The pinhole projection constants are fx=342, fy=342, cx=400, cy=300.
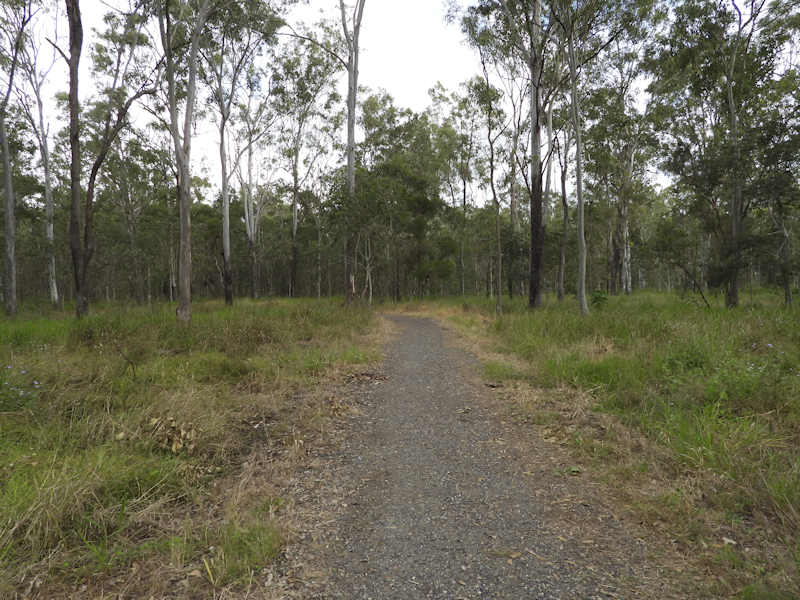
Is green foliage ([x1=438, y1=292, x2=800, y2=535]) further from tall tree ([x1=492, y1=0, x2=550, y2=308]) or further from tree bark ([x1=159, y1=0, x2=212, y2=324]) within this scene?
tree bark ([x1=159, y1=0, x2=212, y2=324])

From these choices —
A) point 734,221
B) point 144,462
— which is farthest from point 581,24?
point 144,462

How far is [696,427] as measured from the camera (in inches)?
128

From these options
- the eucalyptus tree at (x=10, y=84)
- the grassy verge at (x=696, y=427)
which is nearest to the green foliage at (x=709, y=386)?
the grassy verge at (x=696, y=427)

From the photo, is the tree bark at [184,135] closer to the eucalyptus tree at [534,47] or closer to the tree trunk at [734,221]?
the eucalyptus tree at [534,47]

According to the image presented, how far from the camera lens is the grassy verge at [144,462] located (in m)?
1.88

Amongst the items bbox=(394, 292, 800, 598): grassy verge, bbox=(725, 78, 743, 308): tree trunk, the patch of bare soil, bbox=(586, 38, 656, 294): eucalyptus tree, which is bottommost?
the patch of bare soil

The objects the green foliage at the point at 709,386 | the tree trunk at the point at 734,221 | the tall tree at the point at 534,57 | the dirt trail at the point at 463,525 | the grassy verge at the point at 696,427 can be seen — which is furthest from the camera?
the tall tree at the point at 534,57

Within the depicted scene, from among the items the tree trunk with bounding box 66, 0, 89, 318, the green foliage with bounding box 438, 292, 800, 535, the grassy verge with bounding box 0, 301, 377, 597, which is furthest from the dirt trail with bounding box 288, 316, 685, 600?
the tree trunk with bounding box 66, 0, 89, 318

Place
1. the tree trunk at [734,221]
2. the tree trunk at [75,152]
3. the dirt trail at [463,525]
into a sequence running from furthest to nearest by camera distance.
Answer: the tree trunk at [734,221] < the tree trunk at [75,152] < the dirt trail at [463,525]

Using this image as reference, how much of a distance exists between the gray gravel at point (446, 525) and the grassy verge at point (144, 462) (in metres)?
0.54

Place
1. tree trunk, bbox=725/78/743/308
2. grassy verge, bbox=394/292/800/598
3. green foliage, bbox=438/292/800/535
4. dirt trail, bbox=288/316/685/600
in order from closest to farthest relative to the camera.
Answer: dirt trail, bbox=288/316/685/600
grassy verge, bbox=394/292/800/598
green foliage, bbox=438/292/800/535
tree trunk, bbox=725/78/743/308

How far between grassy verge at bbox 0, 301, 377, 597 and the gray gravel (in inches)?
21.4

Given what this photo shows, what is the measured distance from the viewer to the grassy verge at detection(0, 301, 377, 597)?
74.1 inches

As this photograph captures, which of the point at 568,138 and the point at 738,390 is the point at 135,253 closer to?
the point at 568,138
